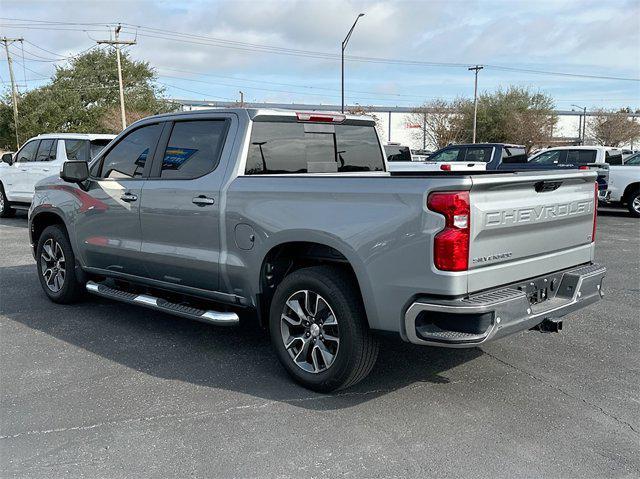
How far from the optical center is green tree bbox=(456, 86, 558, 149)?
189 ft

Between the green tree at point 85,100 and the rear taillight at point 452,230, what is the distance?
47601 millimetres

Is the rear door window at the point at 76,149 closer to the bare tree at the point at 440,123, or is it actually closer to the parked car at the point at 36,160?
the parked car at the point at 36,160

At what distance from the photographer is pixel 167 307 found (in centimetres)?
511

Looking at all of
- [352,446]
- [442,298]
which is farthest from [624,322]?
[352,446]

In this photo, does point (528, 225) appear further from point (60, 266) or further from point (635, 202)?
point (635, 202)

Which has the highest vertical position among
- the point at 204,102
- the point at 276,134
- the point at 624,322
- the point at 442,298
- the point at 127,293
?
the point at 204,102

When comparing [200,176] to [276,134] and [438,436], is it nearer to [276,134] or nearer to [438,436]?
[276,134]

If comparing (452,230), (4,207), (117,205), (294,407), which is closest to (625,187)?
(117,205)

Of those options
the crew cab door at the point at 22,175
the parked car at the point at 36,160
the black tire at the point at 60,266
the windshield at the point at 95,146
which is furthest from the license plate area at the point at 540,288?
the crew cab door at the point at 22,175

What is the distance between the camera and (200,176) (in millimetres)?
4949

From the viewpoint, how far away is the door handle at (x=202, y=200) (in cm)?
477

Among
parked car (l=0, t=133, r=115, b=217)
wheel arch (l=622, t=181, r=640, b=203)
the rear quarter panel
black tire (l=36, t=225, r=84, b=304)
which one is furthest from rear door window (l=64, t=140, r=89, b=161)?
wheel arch (l=622, t=181, r=640, b=203)

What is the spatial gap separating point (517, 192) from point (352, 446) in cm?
183

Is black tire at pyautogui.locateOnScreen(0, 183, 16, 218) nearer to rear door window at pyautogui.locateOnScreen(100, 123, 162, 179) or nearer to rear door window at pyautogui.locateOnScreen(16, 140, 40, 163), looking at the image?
rear door window at pyautogui.locateOnScreen(16, 140, 40, 163)
